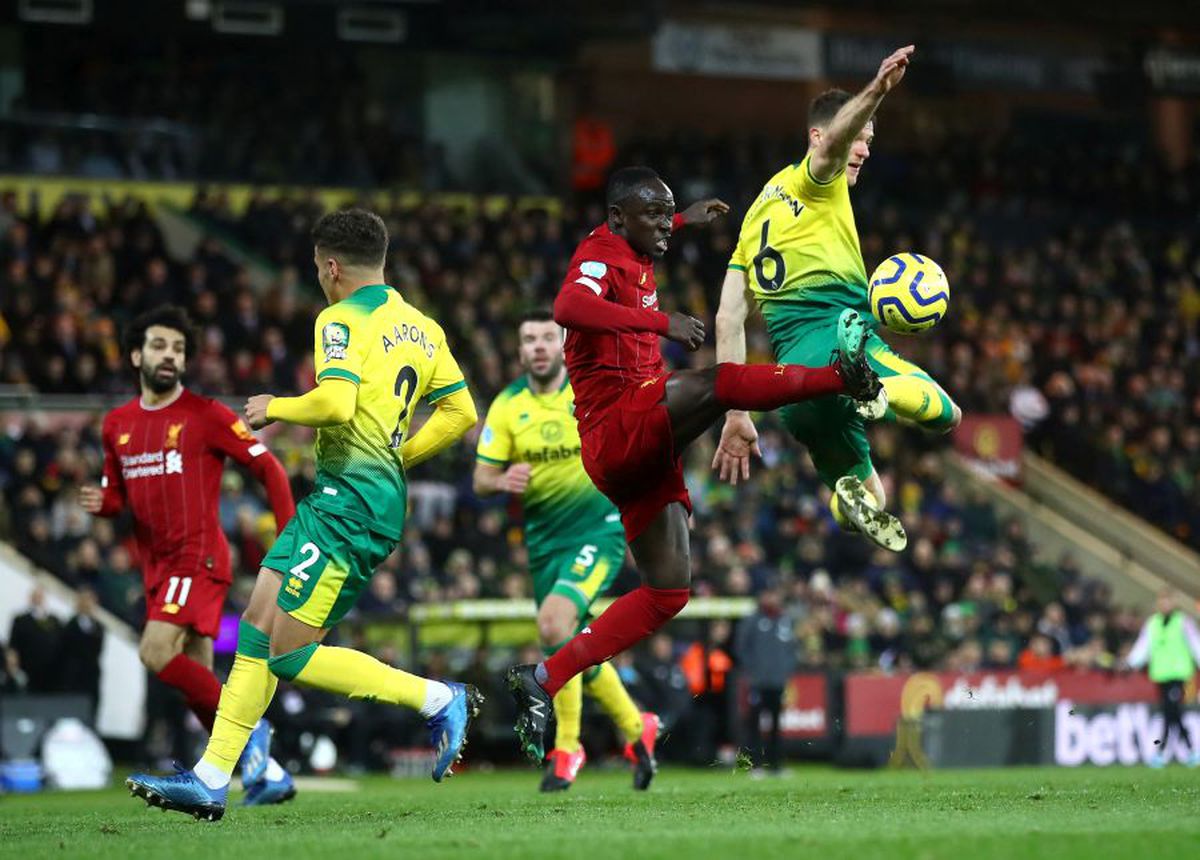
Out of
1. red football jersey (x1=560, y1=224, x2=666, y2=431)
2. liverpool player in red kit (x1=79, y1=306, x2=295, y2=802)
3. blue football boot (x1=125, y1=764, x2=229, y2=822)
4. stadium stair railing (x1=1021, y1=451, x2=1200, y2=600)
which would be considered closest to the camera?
blue football boot (x1=125, y1=764, x2=229, y2=822)

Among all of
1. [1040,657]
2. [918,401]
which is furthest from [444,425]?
[1040,657]

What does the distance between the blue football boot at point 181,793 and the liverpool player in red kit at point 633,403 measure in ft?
4.75

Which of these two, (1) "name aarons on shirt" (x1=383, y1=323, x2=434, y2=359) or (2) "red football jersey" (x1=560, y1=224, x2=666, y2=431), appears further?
(2) "red football jersey" (x1=560, y1=224, x2=666, y2=431)

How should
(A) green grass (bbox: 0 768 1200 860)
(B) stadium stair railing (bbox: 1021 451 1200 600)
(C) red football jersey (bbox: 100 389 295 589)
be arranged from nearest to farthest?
(A) green grass (bbox: 0 768 1200 860), (C) red football jersey (bbox: 100 389 295 589), (B) stadium stair railing (bbox: 1021 451 1200 600)

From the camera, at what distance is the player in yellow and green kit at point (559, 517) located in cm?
1234

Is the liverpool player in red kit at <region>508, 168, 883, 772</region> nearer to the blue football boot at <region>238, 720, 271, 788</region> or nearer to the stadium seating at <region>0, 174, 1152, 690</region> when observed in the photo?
the blue football boot at <region>238, 720, 271, 788</region>

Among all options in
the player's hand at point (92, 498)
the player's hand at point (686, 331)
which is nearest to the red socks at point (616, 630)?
the player's hand at point (686, 331)

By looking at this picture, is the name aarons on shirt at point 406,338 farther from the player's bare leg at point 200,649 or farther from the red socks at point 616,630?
the player's bare leg at point 200,649

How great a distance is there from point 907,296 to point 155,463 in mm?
4303

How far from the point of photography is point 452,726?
29.5 ft

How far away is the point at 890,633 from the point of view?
23.6 m

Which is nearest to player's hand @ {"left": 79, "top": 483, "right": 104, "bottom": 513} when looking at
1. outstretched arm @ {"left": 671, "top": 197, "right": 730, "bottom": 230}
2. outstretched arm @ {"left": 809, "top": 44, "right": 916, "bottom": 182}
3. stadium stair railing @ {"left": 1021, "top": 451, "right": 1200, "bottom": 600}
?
outstretched arm @ {"left": 671, "top": 197, "right": 730, "bottom": 230}

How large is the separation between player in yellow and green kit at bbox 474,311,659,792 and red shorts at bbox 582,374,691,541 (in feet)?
9.43

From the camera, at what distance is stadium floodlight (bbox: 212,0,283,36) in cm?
2664
